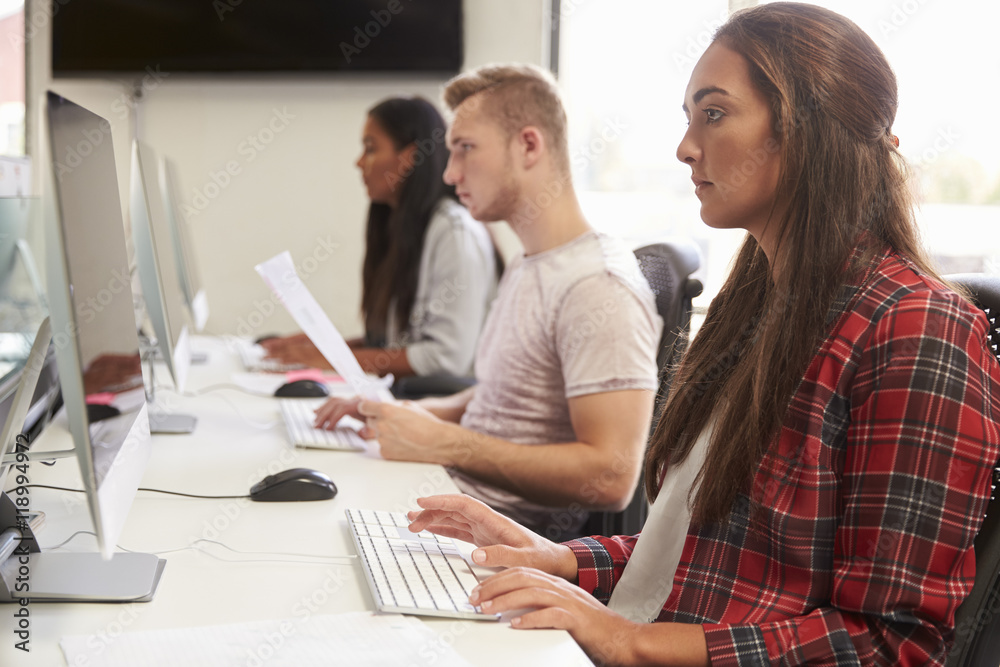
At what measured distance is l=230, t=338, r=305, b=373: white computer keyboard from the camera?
7.63 ft

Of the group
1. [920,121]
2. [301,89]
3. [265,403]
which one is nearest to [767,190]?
[265,403]

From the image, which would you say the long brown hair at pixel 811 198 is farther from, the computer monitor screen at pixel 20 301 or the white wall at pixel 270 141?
the white wall at pixel 270 141

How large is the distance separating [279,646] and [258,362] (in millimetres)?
1731

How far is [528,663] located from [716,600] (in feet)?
0.79

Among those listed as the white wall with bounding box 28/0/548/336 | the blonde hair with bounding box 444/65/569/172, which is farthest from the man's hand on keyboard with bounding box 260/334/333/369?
the white wall with bounding box 28/0/548/336

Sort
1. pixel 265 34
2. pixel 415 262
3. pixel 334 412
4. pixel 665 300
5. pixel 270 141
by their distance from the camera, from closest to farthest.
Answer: pixel 665 300
pixel 334 412
pixel 415 262
pixel 265 34
pixel 270 141

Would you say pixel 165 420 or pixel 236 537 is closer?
pixel 236 537

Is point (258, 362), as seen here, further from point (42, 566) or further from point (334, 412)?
point (42, 566)

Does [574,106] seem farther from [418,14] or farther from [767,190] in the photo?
[767,190]

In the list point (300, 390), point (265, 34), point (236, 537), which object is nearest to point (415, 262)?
point (300, 390)

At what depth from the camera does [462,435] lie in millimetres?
1457

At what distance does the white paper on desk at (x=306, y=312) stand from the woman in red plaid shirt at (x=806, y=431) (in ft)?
1.70

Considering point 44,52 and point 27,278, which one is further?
point 44,52

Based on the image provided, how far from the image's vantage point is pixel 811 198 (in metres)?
0.87
